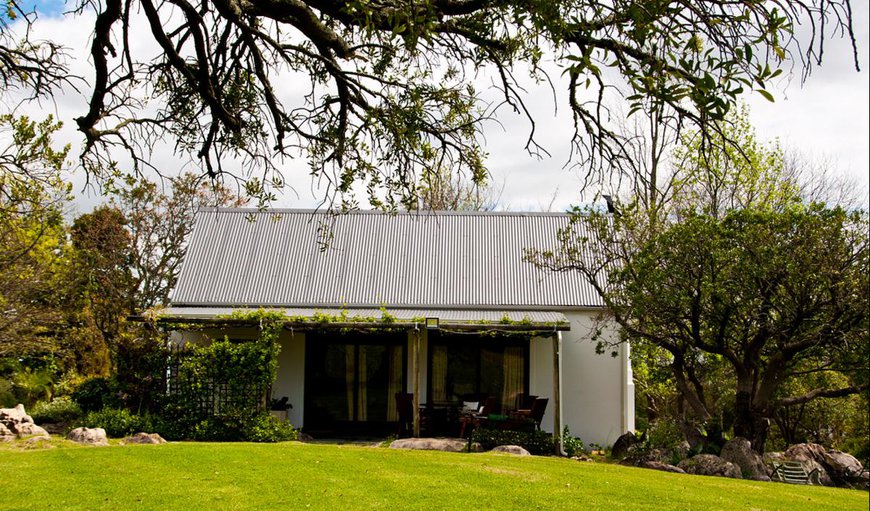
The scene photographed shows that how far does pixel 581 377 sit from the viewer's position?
1895 cm

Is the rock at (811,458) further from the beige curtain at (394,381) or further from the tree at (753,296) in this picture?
the beige curtain at (394,381)

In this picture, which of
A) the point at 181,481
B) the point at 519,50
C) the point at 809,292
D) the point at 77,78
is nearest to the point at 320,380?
the point at 181,481

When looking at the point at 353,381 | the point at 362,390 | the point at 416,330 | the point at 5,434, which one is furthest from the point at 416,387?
the point at 5,434

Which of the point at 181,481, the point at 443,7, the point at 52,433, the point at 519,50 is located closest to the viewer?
the point at 443,7

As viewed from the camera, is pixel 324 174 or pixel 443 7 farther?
pixel 324 174

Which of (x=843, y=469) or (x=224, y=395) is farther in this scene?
(x=224, y=395)

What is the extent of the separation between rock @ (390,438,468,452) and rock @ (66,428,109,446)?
5152 mm

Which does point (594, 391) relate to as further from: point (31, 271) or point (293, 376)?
point (31, 271)

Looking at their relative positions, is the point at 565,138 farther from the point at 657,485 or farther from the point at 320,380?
the point at 320,380

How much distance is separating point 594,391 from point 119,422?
32.9ft

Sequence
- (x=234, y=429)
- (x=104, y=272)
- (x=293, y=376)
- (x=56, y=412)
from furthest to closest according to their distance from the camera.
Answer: (x=104, y=272) → (x=293, y=376) → (x=56, y=412) → (x=234, y=429)

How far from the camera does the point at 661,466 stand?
1444cm

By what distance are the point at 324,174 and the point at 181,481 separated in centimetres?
496

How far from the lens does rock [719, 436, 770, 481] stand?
1410 centimetres
